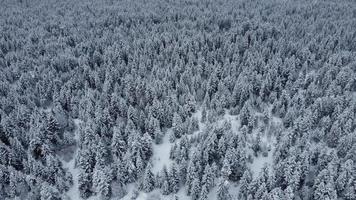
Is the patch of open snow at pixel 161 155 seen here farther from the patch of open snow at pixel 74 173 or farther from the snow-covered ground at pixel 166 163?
the patch of open snow at pixel 74 173

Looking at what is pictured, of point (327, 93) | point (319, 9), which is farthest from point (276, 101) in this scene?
point (319, 9)

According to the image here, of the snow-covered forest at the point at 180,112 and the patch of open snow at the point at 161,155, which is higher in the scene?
the snow-covered forest at the point at 180,112

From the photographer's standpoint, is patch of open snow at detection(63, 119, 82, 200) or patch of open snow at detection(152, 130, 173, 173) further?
patch of open snow at detection(152, 130, 173, 173)

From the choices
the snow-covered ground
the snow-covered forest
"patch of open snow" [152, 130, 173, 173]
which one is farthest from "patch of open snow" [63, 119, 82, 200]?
"patch of open snow" [152, 130, 173, 173]

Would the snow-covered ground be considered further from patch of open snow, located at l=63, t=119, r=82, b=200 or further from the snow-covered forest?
the snow-covered forest

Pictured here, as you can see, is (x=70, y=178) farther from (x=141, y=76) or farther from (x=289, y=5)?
(x=289, y=5)

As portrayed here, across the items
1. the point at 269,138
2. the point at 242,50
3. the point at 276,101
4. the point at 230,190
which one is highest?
the point at 242,50

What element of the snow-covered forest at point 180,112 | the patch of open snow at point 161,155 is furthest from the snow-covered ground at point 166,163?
the snow-covered forest at point 180,112

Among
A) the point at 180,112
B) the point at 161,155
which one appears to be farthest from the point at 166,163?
the point at 180,112

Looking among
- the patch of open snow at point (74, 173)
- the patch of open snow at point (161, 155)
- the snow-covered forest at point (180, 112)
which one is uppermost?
the snow-covered forest at point (180, 112)
